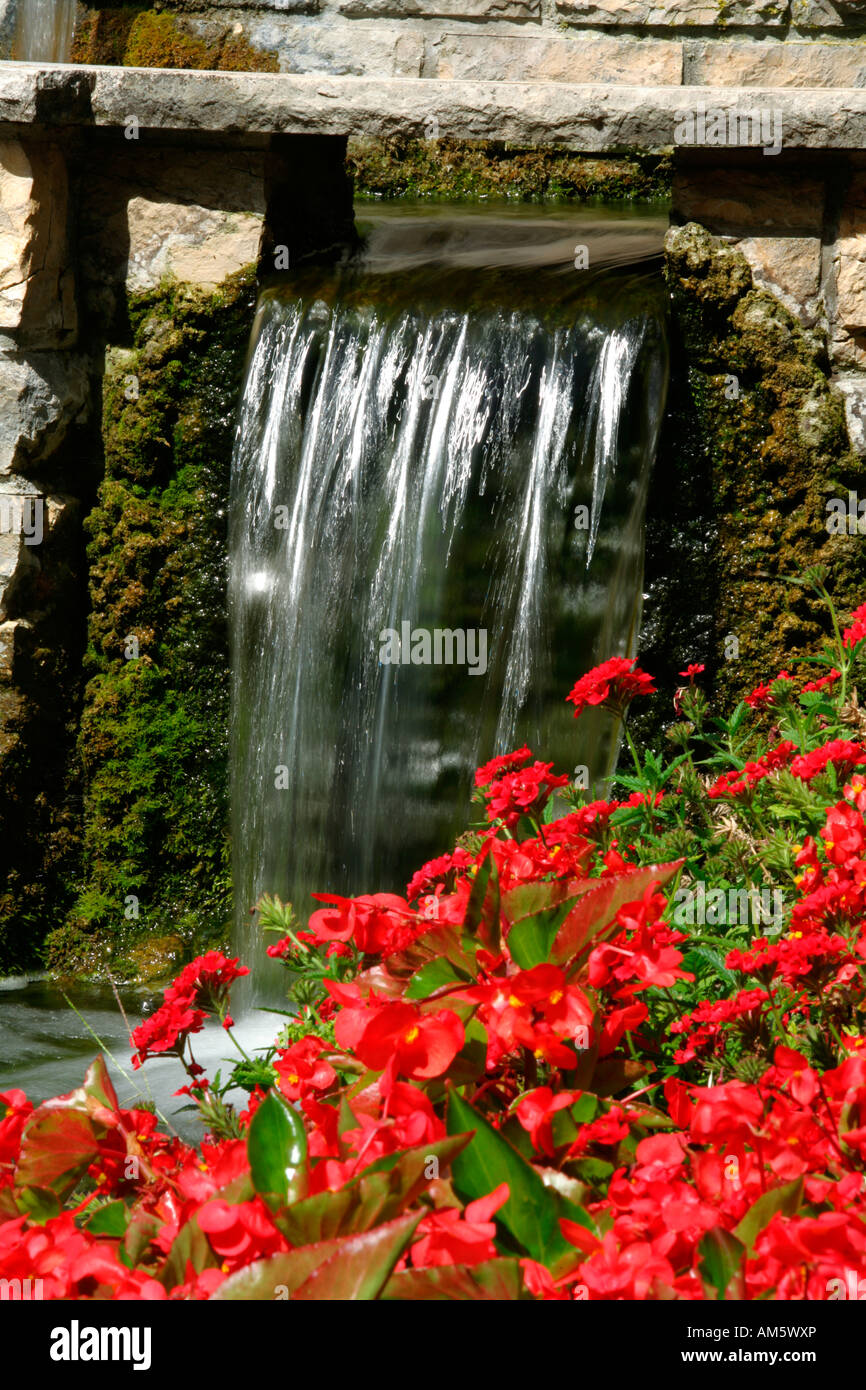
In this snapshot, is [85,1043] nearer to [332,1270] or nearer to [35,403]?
[35,403]

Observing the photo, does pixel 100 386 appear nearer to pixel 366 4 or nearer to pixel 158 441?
pixel 158 441

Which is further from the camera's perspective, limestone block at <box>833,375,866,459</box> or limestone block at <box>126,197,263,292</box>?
limestone block at <box>126,197,263,292</box>

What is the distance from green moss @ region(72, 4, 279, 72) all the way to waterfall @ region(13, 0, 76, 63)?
4cm

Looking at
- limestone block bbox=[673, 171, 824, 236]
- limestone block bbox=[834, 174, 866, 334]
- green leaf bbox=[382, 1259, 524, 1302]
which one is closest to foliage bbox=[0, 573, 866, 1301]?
green leaf bbox=[382, 1259, 524, 1302]

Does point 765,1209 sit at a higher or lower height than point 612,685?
lower

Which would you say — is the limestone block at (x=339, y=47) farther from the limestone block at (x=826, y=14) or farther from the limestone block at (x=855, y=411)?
the limestone block at (x=855, y=411)

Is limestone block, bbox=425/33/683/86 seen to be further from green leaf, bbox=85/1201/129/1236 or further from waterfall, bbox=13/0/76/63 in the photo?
green leaf, bbox=85/1201/129/1236

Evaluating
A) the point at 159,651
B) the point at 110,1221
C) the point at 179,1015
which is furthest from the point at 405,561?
the point at 110,1221

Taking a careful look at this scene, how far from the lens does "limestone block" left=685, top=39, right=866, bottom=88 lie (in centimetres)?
429

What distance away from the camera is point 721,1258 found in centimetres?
98

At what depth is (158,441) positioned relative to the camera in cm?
371

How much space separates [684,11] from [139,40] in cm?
195

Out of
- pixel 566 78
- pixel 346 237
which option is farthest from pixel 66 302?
pixel 566 78

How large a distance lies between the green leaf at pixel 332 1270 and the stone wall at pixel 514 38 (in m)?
4.36
